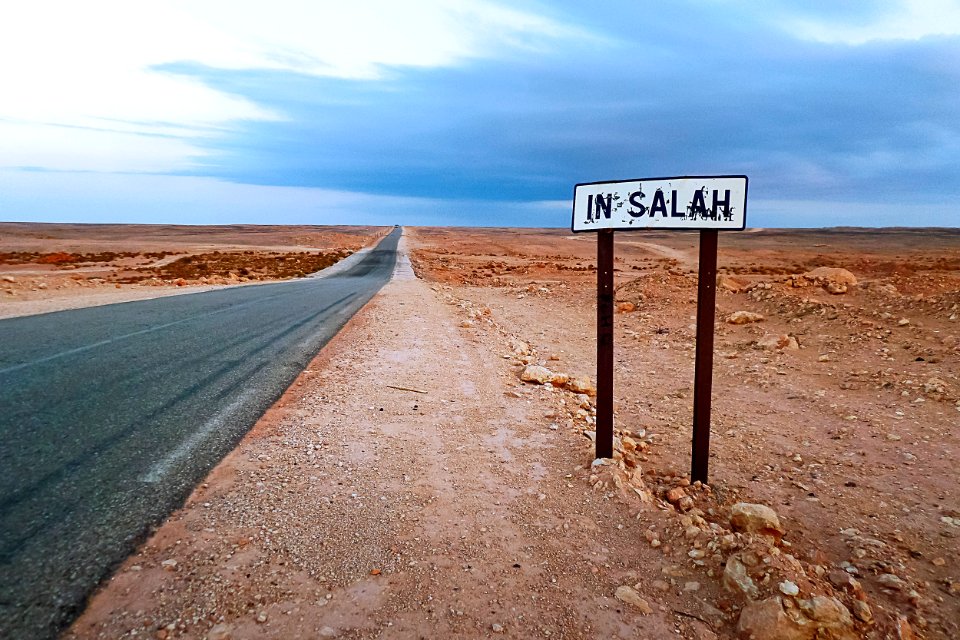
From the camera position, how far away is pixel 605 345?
4551 mm

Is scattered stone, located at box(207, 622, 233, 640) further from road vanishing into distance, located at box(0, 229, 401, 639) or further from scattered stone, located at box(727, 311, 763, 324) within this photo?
scattered stone, located at box(727, 311, 763, 324)

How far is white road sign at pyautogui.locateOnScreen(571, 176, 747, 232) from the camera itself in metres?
3.98

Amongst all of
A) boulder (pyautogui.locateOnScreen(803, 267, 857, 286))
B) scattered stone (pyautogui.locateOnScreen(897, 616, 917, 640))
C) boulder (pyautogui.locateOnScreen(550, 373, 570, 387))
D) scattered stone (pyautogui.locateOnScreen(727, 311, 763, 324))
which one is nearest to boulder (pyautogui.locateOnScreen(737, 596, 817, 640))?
scattered stone (pyautogui.locateOnScreen(897, 616, 917, 640))

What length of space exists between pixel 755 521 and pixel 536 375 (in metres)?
3.92

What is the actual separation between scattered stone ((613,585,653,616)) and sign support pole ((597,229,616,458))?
1668 millimetres

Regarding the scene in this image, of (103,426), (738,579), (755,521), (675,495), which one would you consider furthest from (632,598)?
(103,426)

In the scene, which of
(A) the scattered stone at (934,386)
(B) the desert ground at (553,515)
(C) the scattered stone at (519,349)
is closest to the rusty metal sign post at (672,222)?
(B) the desert ground at (553,515)

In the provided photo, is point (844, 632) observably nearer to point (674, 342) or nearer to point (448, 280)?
point (674, 342)

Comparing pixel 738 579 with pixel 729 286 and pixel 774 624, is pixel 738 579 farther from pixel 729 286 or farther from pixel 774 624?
pixel 729 286

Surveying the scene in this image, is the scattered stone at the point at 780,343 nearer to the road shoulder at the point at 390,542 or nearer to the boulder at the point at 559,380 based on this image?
the boulder at the point at 559,380

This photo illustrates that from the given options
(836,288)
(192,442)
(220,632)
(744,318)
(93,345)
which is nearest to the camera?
(220,632)

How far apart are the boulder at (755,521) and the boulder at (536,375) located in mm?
3675

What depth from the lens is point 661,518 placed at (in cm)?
371

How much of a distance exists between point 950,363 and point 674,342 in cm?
451
